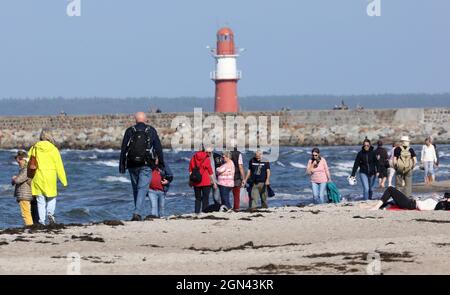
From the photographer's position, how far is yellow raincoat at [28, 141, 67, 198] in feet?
56.9

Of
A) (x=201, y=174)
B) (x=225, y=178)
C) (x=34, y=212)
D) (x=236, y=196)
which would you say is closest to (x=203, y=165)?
(x=201, y=174)

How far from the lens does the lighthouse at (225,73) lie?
68.9 meters

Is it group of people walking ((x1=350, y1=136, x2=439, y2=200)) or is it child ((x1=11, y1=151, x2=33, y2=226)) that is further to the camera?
group of people walking ((x1=350, y1=136, x2=439, y2=200))

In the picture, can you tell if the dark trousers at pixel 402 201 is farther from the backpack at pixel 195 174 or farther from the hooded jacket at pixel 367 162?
the hooded jacket at pixel 367 162

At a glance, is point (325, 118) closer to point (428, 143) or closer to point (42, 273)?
point (428, 143)

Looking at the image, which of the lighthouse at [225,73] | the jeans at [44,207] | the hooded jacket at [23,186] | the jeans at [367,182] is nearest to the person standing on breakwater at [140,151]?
the jeans at [44,207]

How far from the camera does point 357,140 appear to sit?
69938 mm

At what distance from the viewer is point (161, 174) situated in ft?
65.5

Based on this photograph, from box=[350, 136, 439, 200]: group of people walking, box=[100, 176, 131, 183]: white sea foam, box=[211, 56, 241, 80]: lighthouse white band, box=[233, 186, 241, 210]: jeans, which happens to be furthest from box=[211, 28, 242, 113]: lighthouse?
box=[233, 186, 241, 210]: jeans

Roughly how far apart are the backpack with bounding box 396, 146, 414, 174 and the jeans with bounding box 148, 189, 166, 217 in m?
4.30

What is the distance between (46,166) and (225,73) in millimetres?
51636

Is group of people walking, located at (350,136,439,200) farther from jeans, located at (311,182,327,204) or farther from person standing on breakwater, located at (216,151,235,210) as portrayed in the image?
person standing on breakwater, located at (216,151,235,210)

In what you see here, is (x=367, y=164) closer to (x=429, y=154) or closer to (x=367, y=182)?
(x=367, y=182)

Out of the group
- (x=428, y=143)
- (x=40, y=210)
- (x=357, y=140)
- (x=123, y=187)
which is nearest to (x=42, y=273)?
(x=40, y=210)
